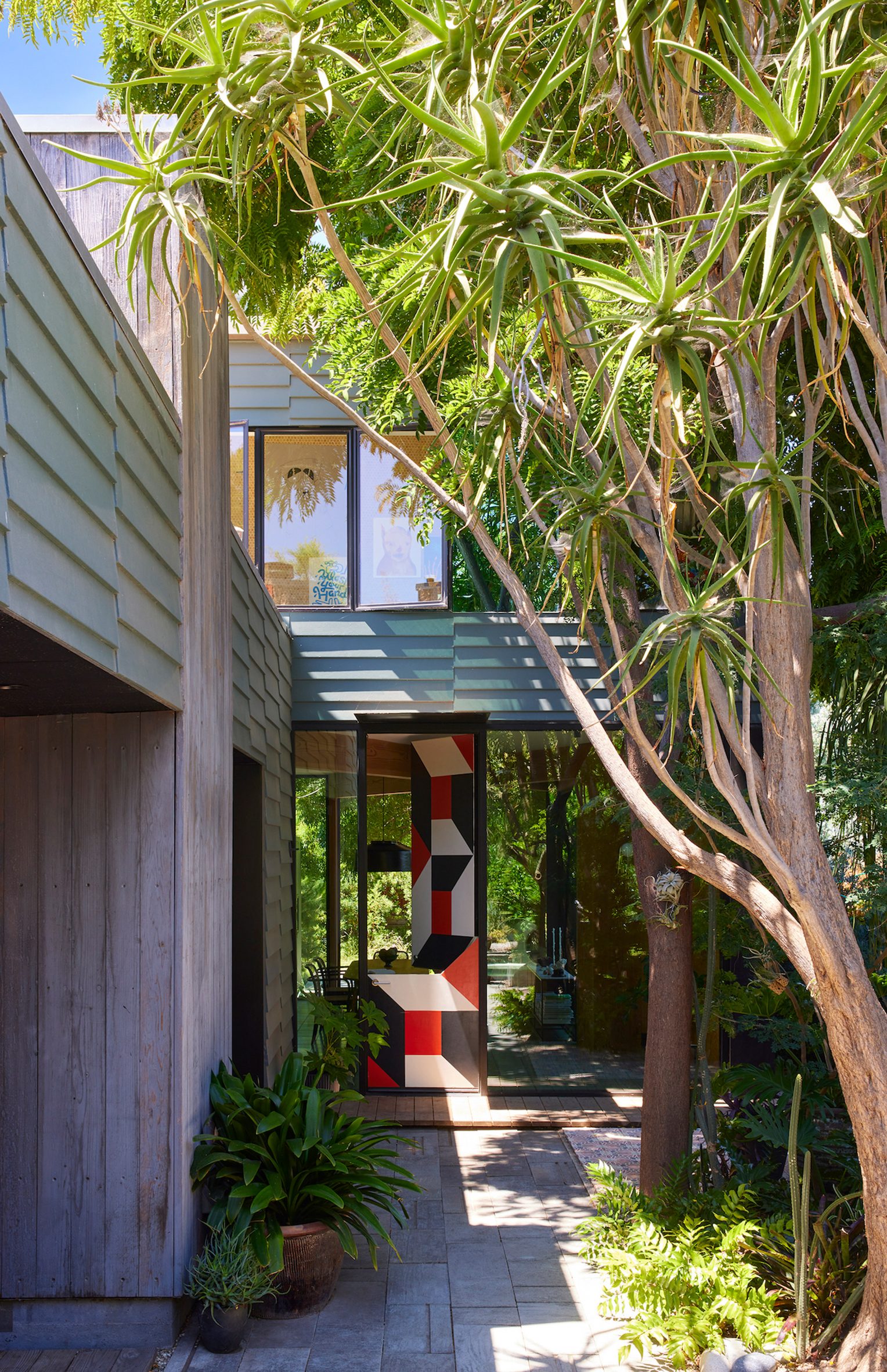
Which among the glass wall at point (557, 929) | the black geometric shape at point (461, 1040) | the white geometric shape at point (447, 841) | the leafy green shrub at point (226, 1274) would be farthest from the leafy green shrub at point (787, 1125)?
the white geometric shape at point (447, 841)

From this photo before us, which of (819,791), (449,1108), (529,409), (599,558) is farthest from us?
(449,1108)

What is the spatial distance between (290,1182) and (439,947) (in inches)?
141

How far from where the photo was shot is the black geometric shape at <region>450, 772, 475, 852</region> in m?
7.56

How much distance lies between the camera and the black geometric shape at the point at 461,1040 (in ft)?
23.9

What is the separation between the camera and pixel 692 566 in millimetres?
5891

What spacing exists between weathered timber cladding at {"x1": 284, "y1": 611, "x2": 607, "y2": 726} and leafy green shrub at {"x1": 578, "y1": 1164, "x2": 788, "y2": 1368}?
3.51 meters

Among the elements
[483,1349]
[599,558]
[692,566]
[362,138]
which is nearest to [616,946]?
[692,566]

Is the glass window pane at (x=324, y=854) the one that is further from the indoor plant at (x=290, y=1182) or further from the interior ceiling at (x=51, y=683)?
the interior ceiling at (x=51, y=683)

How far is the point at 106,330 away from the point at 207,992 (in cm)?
241

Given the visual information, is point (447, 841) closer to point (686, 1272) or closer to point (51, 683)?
point (686, 1272)

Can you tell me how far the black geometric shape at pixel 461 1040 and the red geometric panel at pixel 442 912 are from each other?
1.76ft

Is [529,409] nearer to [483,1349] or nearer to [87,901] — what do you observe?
[87,901]

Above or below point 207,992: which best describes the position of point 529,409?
above

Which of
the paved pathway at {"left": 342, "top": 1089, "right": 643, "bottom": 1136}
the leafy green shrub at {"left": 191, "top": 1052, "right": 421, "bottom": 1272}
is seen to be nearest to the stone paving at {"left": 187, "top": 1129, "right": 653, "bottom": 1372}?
the leafy green shrub at {"left": 191, "top": 1052, "right": 421, "bottom": 1272}
